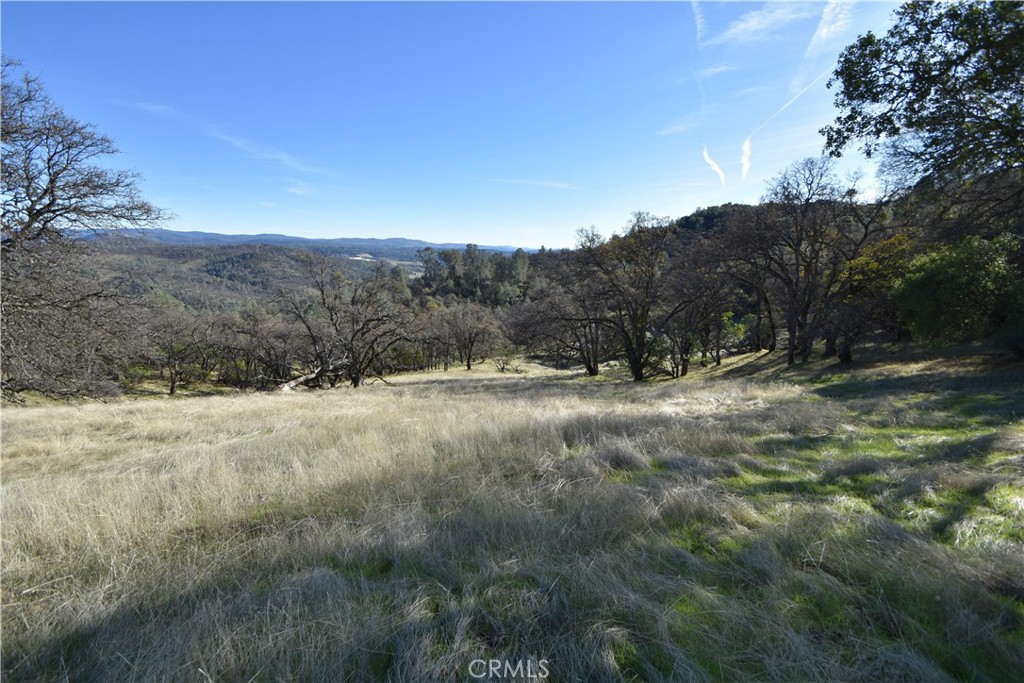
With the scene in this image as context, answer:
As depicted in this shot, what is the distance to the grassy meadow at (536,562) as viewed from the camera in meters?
2.14

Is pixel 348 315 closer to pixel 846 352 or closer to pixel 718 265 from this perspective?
pixel 718 265

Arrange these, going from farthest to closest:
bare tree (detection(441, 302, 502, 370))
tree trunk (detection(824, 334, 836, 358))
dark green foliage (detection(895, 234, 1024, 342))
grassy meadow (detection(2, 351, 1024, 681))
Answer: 1. bare tree (detection(441, 302, 502, 370))
2. tree trunk (detection(824, 334, 836, 358))
3. dark green foliage (detection(895, 234, 1024, 342))
4. grassy meadow (detection(2, 351, 1024, 681))

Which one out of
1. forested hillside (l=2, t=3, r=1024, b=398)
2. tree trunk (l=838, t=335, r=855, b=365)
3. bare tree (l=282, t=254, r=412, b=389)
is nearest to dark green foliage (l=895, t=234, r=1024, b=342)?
forested hillside (l=2, t=3, r=1024, b=398)

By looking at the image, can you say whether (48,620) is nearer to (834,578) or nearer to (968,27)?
(834,578)

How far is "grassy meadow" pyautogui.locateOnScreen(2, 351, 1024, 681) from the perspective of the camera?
2.14 m

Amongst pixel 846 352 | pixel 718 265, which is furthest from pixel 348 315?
pixel 846 352

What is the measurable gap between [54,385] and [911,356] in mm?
32006

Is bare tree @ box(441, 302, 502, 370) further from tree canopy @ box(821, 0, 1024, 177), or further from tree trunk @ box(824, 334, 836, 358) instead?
tree canopy @ box(821, 0, 1024, 177)

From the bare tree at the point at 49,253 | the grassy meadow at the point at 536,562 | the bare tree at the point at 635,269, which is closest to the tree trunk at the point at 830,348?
the bare tree at the point at 635,269

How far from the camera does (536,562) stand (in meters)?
2.95

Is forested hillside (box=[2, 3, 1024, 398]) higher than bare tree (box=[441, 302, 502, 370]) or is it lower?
higher

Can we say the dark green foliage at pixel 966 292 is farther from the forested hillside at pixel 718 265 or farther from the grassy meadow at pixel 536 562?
the grassy meadow at pixel 536 562

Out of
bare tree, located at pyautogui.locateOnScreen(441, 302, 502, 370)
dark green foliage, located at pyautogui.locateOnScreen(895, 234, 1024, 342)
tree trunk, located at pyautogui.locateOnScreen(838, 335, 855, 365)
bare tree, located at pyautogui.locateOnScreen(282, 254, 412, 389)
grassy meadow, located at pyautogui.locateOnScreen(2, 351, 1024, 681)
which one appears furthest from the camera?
bare tree, located at pyautogui.locateOnScreen(441, 302, 502, 370)

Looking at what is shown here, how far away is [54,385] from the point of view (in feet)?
34.2
